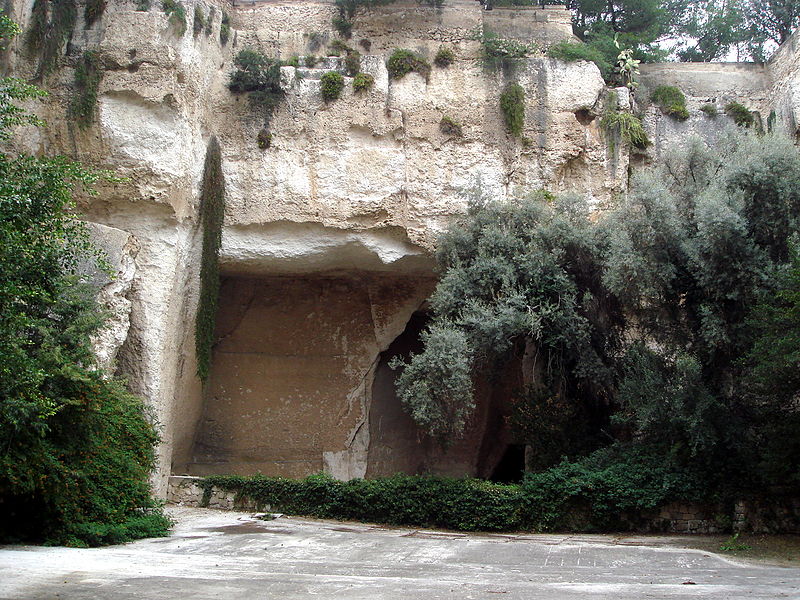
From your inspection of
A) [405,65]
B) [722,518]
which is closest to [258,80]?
[405,65]

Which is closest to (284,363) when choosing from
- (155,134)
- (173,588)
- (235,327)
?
(235,327)

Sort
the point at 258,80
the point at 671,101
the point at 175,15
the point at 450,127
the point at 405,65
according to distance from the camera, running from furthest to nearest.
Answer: the point at 671,101 < the point at 405,65 < the point at 450,127 < the point at 258,80 < the point at 175,15

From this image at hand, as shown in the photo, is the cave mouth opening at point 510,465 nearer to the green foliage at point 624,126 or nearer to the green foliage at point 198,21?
the green foliage at point 624,126

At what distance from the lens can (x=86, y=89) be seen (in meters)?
16.3

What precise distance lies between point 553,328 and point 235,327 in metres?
8.74

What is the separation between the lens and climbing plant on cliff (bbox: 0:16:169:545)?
8.04m

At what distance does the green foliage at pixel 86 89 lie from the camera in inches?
638

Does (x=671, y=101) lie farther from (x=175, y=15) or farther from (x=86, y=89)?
(x=86, y=89)

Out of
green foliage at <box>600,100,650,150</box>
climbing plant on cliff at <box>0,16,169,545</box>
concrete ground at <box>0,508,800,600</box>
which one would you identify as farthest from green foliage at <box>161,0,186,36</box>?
concrete ground at <box>0,508,800,600</box>

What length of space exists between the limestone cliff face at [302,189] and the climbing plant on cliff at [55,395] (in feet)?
9.99

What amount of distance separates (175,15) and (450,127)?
6.77 meters

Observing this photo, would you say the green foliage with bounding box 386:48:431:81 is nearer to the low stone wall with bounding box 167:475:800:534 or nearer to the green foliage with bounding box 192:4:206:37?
the green foliage with bounding box 192:4:206:37

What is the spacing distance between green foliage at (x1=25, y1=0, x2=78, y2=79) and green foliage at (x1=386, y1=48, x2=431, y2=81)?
24.6 feet

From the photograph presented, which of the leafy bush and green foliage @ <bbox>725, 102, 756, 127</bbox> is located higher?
green foliage @ <bbox>725, 102, 756, 127</bbox>
